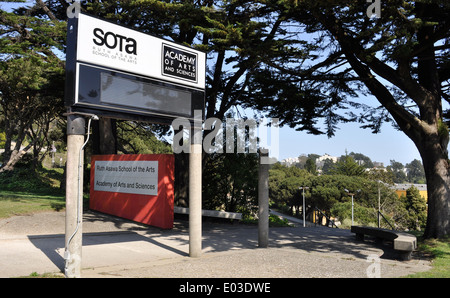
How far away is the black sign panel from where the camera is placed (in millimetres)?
8344

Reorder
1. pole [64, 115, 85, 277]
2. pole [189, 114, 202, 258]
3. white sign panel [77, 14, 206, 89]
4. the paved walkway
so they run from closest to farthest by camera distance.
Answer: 1. pole [64, 115, 85, 277]
2. white sign panel [77, 14, 206, 89]
3. the paved walkway
4. pole [189, 114, 202, 258]

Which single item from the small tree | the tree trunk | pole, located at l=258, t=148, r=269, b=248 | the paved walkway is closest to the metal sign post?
the paved walkway

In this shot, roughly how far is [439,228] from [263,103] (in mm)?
7076

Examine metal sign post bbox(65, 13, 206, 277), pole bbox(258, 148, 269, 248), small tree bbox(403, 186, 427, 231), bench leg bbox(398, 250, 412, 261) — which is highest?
metal sign post bbox(65, 13, 206, 277)

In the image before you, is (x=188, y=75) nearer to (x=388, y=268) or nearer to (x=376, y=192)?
(x=388, y=268)

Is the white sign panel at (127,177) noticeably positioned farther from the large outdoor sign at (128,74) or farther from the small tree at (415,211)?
the small tree at (415,211)

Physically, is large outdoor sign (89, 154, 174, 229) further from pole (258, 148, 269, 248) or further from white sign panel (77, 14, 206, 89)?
white sign panel (77, 14, 206, 89)

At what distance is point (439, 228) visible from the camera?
1169 centimetres

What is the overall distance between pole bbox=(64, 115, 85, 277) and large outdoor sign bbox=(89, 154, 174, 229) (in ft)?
21.9

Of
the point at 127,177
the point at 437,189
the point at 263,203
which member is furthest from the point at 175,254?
the point at 437,189

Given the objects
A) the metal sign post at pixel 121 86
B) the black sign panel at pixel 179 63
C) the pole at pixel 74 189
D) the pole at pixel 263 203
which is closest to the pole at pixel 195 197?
the metal sign post at pixel 121 86

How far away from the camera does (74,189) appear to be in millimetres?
6625

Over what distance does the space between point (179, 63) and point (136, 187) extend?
697cm
